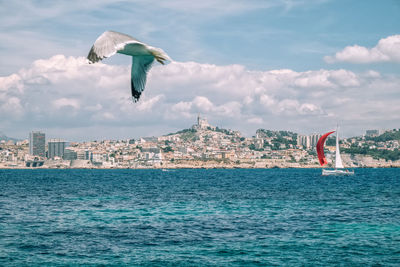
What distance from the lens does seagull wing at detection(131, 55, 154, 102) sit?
4.73 m

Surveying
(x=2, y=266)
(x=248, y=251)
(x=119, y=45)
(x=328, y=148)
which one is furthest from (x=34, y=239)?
(x=328, y=148)

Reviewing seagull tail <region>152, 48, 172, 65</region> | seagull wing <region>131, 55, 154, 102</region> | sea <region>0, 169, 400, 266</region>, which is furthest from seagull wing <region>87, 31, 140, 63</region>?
sea <region>0, 169, 400, 266</region>

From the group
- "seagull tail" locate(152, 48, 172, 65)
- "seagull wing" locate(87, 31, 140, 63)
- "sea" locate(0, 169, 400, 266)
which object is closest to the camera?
"seagull wing" locate(87, 31, 140, 63)

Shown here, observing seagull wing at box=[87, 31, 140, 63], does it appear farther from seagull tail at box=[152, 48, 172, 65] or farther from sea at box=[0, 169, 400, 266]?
sea at box=[0, 169, 400, 266]

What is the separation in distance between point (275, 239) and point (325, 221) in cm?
639

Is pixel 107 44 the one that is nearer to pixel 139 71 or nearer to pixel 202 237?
pixel 139 71

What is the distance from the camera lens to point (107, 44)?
12.8 feet

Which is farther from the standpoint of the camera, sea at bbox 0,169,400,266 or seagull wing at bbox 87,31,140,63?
sea at bbox 0,169,400,266

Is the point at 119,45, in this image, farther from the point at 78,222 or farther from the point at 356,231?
the point at 78,222

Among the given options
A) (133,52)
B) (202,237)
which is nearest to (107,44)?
(133,52)

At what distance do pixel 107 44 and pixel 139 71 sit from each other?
3.28 feet

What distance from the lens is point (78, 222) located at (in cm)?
2309

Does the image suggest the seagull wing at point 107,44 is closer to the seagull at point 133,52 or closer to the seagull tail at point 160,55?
the seagull at point 133,52

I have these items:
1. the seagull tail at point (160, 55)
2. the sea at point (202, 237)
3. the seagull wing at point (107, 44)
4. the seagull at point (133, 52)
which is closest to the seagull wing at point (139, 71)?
the seagull at point (133, 52)
